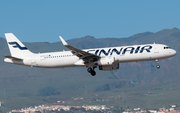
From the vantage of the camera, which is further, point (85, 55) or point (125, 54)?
point (85, 55)

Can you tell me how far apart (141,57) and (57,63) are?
17584 millimetres

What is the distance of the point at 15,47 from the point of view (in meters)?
72.6

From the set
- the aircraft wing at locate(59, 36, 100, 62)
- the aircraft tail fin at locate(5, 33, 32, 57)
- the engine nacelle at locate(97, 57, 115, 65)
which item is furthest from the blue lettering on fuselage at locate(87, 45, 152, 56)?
the aircraft tail fin at locate(5, 33, 32, 57)

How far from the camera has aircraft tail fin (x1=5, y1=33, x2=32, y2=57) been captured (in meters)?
72.0

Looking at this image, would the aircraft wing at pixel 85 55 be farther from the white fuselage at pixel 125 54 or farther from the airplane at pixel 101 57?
the white fuselage at pixel 125 54

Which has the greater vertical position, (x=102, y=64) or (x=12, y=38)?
(x=12, y=38)

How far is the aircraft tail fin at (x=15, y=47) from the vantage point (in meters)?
72.0

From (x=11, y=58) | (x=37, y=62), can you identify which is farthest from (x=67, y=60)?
(x=11, y=58)

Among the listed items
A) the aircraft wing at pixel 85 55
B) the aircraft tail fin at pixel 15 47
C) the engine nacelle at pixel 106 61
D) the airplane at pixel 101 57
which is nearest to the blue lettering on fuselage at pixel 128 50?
the airplane at pixel 101 57

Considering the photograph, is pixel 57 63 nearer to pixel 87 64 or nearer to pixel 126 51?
pixel 87 64

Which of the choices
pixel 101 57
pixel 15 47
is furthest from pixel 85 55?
pixel 15 47

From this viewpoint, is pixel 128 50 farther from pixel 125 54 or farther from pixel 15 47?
pixel 15 47

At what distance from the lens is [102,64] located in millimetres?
65312

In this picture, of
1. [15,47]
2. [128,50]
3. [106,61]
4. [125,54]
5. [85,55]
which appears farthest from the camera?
[15,47]
